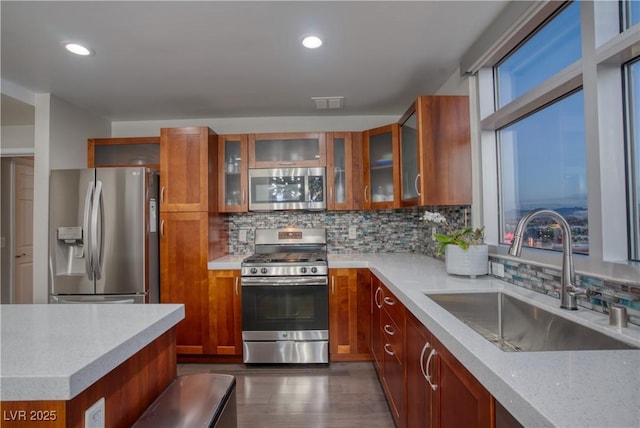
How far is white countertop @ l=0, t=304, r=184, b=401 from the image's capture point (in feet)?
2.17

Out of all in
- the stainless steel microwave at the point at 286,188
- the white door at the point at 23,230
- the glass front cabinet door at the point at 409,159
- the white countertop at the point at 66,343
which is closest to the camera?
the white countertop at the point at 66,343

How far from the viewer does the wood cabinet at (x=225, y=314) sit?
2701mm

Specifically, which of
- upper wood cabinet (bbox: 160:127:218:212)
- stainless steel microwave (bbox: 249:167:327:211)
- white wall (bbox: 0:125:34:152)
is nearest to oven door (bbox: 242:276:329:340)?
stainless steel microwave (bbox: 249:167:327:211)

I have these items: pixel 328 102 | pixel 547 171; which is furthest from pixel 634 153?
pixel 328 102

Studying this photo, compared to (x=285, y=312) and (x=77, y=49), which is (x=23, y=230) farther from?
(x=285, y=312)

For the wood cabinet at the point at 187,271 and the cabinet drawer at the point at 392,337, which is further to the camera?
the wood cabinet at the point at 187,271

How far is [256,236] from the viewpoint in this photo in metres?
3.20

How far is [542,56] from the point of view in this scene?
1621 millimetres

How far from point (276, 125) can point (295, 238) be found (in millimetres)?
1254

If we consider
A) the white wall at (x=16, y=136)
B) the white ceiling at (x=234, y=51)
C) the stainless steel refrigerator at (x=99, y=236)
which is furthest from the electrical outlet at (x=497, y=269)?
the white wall at (x=16, y=136)

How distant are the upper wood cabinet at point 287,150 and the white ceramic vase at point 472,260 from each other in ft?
5.34

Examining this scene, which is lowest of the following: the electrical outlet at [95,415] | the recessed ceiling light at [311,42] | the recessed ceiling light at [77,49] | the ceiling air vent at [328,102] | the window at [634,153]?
the electrical outlet at [95,415]

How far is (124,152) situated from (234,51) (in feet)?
6.07

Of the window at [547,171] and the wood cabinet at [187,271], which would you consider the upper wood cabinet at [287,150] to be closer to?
the wood cabinet at [187,271]
